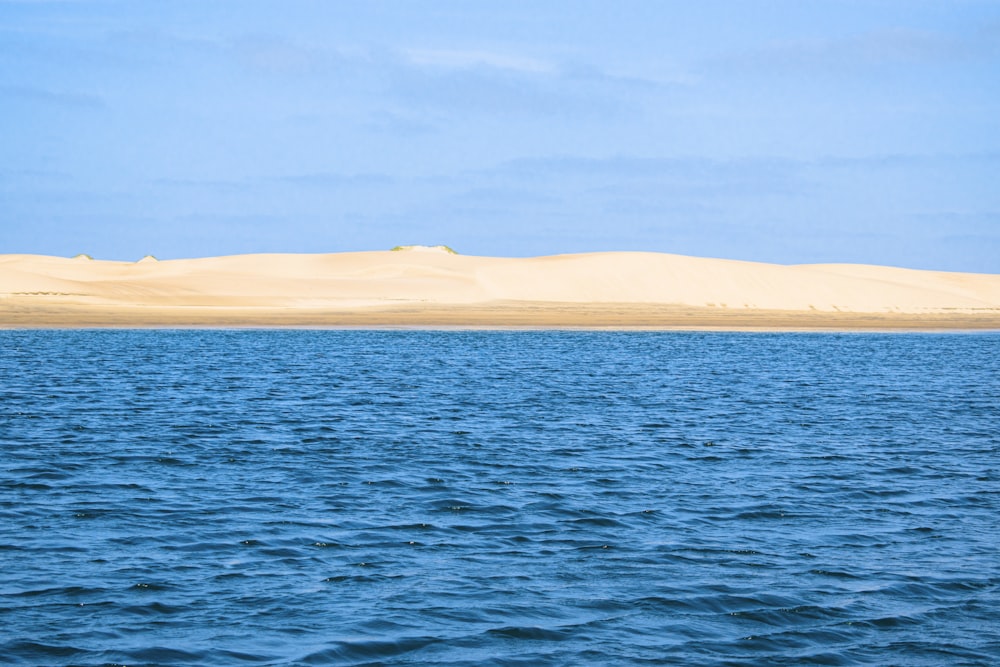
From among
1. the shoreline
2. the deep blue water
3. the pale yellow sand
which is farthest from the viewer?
the pale yellow sand

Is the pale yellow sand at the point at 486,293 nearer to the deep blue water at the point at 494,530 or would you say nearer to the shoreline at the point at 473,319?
the shoreline at the point at 473,319

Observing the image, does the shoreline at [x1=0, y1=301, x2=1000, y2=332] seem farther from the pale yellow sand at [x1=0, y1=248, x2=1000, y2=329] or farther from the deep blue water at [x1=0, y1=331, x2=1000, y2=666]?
the deep blue water at [x1=0, y1=331, x2=1000, y2=666]

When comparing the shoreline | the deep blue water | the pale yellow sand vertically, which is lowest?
the deep blue water

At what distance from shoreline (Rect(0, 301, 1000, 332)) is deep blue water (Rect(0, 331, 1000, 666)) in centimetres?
3674

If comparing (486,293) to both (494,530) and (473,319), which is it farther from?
(494,530)

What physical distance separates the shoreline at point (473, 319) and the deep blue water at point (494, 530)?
36.7m

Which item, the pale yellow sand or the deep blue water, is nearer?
the deep blue water

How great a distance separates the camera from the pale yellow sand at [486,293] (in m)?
67.7

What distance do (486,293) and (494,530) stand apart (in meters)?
81.1

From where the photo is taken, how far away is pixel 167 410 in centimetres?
2269

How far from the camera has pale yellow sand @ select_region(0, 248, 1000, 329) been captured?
222 feet

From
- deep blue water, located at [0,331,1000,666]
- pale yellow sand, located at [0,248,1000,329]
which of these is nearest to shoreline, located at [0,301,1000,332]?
pale yellow sand, located at [0,248,1000,329]

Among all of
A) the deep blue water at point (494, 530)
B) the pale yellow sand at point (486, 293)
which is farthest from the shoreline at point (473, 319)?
the deep blue water at point (494, 530)

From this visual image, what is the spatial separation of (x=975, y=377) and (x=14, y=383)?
2625 cm
